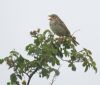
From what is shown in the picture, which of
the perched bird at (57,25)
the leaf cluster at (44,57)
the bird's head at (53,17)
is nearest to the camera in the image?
the leaf cluster at (44,57)

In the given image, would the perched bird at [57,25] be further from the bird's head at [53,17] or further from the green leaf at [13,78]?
the green leaf at [13,78]

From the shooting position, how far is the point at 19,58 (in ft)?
12.7

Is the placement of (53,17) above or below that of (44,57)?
above

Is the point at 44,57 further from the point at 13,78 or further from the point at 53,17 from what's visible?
the point at 53,17

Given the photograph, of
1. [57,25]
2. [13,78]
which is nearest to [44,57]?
[13,78]

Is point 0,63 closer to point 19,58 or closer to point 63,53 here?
point 19,58

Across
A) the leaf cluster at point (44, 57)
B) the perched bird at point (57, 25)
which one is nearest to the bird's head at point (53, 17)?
the perched bird at point (57, 25)

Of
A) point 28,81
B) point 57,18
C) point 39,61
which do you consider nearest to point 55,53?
point 39,61

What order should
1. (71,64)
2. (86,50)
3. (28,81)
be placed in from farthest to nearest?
(86,50) < (71,64) < (28,81)

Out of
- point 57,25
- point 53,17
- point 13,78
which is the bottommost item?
point 13,78

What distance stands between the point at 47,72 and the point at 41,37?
1.65 feet

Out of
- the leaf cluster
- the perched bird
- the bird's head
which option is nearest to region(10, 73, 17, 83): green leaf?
the leaf cluster

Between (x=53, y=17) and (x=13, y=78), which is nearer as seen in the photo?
(x=13, y=78)

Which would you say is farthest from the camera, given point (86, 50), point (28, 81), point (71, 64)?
point (86, 50)
